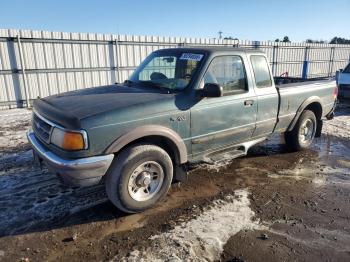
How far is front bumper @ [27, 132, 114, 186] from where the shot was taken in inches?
127

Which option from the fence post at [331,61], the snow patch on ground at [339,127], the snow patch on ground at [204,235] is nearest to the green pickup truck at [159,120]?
the snow patch on ground at [204,235]

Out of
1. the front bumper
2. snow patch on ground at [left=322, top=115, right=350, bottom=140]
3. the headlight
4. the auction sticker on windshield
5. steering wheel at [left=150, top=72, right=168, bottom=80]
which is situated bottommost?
snow patch on ground at [left=322, top=115, right=350, bottom=140]

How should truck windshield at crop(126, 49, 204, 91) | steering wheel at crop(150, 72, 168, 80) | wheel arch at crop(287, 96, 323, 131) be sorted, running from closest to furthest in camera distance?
1. truck windshield at crop(126, 49, 204, 91)
2. steering wheel at crop(150, 72, 168, 80)
3. wheel arch at crop(287, 96, 323, 131)

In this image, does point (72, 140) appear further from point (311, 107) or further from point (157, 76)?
point (311, 107)

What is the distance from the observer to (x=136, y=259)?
117 inches

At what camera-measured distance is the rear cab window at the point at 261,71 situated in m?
4.94

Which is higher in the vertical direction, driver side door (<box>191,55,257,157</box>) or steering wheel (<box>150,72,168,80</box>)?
steering wheel (<box>150,72,168,80</box>)

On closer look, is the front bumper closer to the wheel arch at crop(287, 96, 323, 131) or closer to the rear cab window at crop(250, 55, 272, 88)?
the rear cab window at crop(250, 55, 272, 88)

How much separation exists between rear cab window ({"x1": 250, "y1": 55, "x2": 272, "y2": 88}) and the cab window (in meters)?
0.28

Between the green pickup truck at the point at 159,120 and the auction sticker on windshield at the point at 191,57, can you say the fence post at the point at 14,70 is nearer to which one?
the green pickup truck at the point at 159,120

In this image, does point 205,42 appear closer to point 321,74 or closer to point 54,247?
point 321,74

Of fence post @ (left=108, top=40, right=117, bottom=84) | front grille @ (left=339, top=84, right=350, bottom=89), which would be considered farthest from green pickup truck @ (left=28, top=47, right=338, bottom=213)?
fence post @ (left=108, top=40, right=117, bottom=84)

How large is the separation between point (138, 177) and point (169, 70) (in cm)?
174

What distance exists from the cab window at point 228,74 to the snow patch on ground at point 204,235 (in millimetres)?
1658
